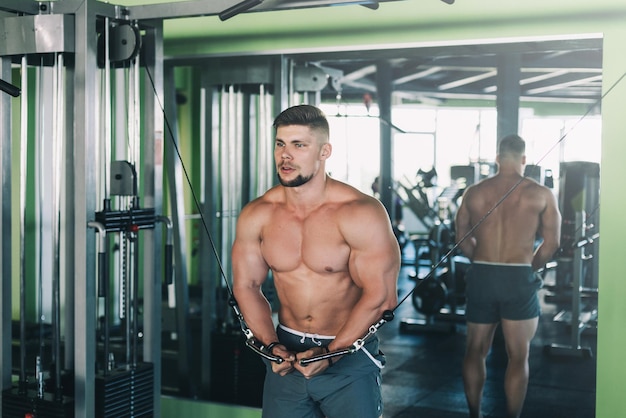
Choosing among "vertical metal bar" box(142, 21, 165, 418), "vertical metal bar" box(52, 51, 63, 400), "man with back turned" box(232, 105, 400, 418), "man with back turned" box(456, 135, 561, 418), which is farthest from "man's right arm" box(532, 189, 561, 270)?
"vertical metal bar" box(52, 51, 63, 400)

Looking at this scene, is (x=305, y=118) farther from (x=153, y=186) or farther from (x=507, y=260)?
(x=507, y=260)

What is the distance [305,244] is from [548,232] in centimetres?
133

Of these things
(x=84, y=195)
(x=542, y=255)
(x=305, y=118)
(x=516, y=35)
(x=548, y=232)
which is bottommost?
(x=542, y=255)

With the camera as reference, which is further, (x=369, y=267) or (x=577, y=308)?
(x=577, y=308)

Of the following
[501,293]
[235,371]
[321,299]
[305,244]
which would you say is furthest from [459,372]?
[305,244]

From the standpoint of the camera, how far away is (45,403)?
3174 mm

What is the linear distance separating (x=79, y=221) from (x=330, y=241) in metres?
1.07

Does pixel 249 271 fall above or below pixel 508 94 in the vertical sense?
Result: below

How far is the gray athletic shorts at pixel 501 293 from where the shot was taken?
139 inches

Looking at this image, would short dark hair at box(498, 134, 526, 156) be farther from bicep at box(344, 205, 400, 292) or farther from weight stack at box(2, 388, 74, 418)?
weight stack at box(2, 388, 74, 418)

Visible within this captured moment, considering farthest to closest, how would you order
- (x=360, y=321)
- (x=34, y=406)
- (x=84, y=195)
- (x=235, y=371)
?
1. (x=235, y=371)
2. (x=34, y=406)
3. (x=84, y=195)
4. (x=360, y=321)

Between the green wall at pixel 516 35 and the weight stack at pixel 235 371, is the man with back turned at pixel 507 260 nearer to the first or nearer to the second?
the green wall at pixel 516 35

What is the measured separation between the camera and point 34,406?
319 centimetres

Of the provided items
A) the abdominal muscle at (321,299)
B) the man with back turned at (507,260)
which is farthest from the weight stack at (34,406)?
the man with back turned at (507,260)
